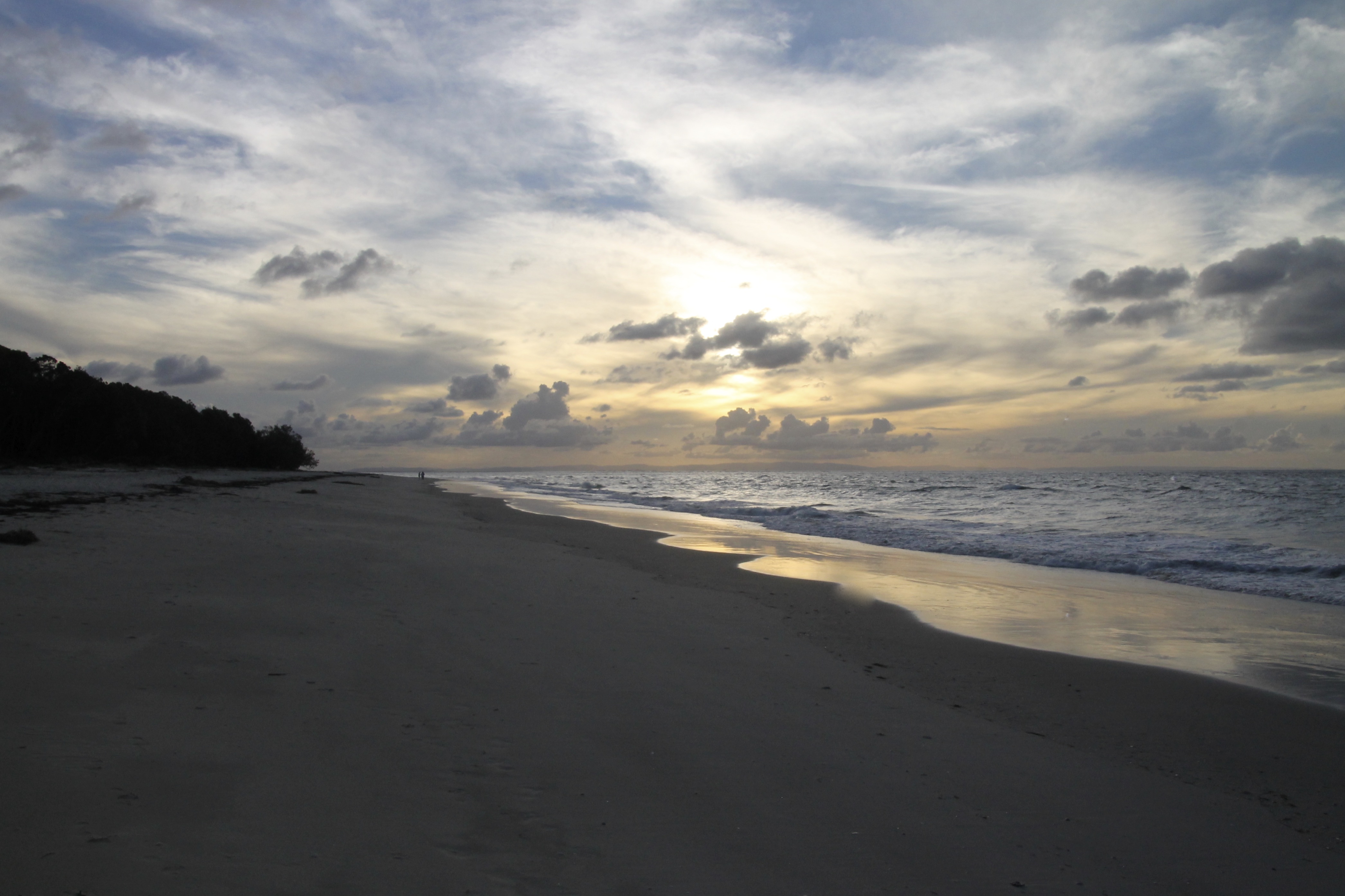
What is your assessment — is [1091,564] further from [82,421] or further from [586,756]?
[82,421]

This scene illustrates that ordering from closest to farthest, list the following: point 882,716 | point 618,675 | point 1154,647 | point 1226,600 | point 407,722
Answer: point 407,722
point 882,716
point 618,675
point 1154,647
point 1226,600

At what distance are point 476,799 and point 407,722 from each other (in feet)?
3.93

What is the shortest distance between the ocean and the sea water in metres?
0.12

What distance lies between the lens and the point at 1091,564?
17141 mm

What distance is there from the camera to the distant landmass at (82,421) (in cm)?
4028

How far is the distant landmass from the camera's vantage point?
4028 cm

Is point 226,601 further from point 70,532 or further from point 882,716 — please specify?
point 882,716

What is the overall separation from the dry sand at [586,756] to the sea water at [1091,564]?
1.74 metres

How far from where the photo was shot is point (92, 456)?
44.1m

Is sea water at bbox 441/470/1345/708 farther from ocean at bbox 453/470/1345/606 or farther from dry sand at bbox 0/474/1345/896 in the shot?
dry sand at bbox 0/474/1345/896

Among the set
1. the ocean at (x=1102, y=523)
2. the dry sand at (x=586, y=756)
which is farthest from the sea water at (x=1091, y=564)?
the dry sand at (x=586, y=756)

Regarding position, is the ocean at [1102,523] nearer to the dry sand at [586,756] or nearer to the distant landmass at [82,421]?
the dry sand at [586,756]

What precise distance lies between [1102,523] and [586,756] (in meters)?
29.4

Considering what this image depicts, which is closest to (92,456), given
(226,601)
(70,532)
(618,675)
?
(70,532)
